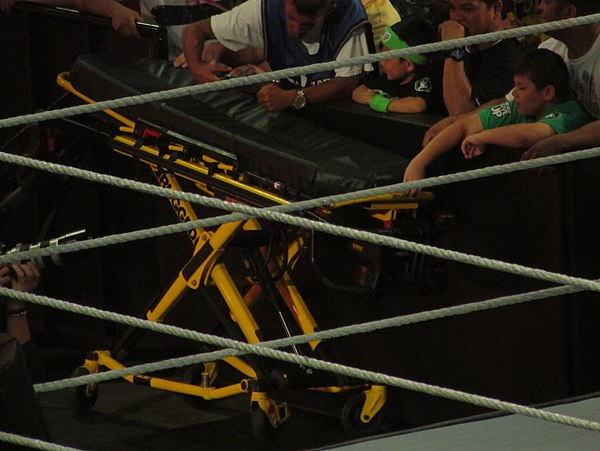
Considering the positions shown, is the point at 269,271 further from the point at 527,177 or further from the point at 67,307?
the point at 67,307

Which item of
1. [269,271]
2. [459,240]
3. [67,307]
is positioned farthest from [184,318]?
[67,307]

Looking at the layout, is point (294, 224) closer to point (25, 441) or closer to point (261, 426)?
point (25, 441)

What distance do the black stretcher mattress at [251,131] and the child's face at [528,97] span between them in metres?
0.35

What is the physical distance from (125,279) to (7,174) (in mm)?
840

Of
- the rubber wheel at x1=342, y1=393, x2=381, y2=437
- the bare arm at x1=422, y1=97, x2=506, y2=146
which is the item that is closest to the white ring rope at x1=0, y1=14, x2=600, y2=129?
the bare arm at x1=422, y1=97, x2=506, y2=146

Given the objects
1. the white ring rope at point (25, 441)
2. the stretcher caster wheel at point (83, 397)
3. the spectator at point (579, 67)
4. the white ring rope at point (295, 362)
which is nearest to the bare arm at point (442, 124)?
the spectator at point (579, 67)

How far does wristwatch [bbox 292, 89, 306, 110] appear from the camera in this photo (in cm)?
363

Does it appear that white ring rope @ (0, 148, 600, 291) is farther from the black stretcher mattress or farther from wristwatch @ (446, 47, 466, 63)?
wristwatch @ (446, 47, 466, 63)

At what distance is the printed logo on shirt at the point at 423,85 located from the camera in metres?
3.44

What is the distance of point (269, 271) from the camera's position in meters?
3.59

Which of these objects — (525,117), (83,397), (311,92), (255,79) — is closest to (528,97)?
(525,117)

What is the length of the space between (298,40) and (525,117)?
2.91ft

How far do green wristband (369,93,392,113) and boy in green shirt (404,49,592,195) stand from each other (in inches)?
13.4

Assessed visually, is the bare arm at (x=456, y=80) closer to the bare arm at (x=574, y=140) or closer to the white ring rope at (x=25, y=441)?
the bare arm at (x=574, y=140)
